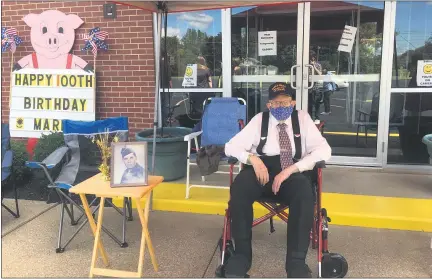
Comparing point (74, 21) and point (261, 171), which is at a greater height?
point (74, 21)

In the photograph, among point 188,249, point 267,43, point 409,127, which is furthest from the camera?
point 267,43

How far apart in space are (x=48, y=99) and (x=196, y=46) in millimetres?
2087

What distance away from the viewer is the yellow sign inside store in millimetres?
5305

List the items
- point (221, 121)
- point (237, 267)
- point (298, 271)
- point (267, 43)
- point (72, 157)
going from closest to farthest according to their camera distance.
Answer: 1. point (298, 271)
2. point (237, 267)
3. point (72, 157)
4. point (221, 121)
5. point (267, 43)

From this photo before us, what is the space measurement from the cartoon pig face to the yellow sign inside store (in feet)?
0.92

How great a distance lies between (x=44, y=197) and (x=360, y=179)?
3408 mm

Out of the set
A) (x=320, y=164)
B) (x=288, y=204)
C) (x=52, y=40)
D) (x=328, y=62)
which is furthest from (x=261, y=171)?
(x=52, y=40)

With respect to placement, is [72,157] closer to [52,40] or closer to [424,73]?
[52,40]

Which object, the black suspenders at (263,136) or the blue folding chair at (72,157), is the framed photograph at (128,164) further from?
the black suspenders at (263,136)

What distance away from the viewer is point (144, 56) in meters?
5.13

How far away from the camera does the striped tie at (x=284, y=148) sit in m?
3.02

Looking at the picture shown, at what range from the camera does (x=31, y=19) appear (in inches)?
211

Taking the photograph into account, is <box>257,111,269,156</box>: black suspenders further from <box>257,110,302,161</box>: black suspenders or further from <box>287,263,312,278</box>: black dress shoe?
<box>287,263,312,278</box>: black dress shoe

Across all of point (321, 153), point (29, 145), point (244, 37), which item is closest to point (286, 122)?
point (321, 153)
